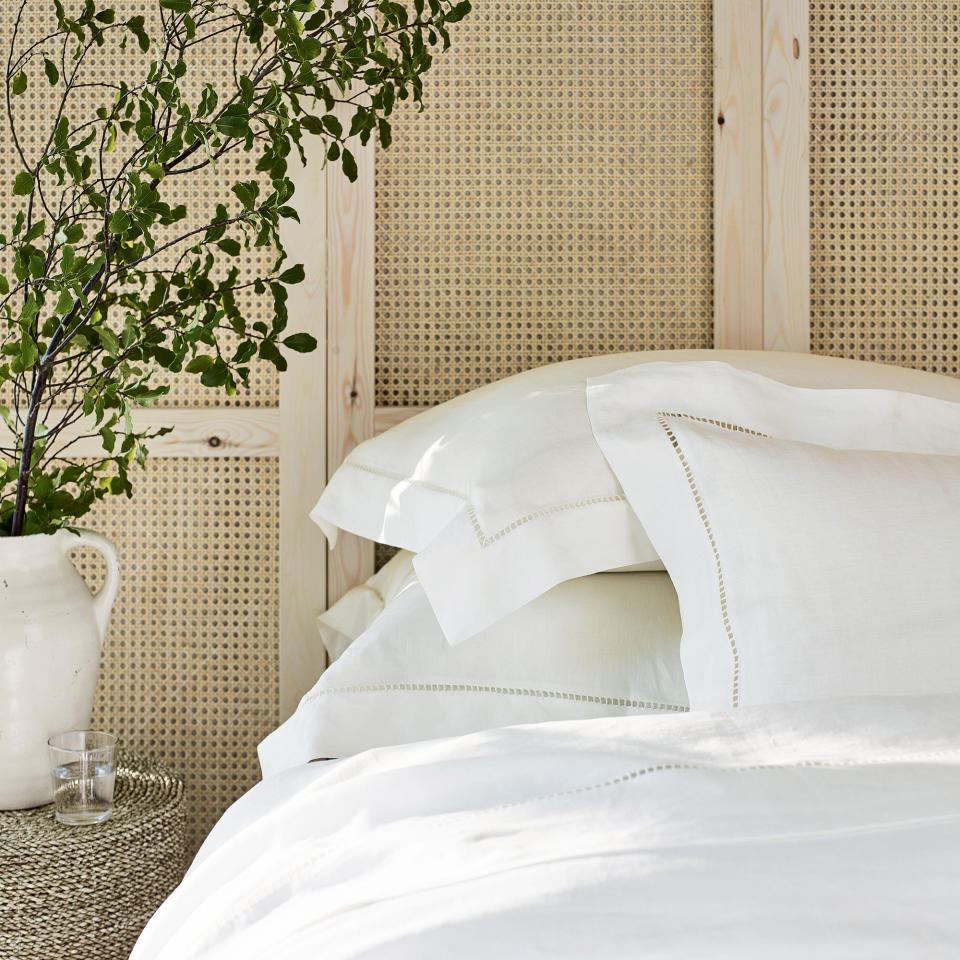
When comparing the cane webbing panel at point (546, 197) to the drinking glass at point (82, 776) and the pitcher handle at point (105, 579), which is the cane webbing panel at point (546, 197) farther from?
the drinking glass at point (82, 776)

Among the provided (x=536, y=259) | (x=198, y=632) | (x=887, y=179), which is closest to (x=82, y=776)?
(x=198, y=632)

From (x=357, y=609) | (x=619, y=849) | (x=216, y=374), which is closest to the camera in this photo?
(x=619, y=849)

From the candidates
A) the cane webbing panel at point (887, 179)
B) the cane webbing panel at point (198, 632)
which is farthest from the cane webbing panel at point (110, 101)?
the cane webbing panel at point (887, 179)

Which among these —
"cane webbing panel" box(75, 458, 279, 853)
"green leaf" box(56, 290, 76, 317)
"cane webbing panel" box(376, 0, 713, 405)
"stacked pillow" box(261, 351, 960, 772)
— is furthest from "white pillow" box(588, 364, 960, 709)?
"cane webbing panel" box(75, 458, 279, 853)

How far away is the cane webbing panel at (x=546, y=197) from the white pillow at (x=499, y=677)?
21.3 inches

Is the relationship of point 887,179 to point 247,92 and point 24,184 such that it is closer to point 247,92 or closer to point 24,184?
point 247,92

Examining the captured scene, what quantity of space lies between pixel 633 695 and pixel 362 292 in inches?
30.8

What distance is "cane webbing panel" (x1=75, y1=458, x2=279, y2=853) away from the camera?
1.44 metres

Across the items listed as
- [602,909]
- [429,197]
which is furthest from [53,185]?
[602,909]

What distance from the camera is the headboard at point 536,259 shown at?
142cm

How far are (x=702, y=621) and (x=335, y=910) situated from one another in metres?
0.45

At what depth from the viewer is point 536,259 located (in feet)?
4.69

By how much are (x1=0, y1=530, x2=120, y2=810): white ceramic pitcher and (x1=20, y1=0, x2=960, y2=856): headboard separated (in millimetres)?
316

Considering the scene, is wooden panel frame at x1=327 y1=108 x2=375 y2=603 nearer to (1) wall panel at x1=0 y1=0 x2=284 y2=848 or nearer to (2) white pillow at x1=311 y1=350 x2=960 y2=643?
(1) wall panel at x1=0 y1=0 x2=284 y2=848
